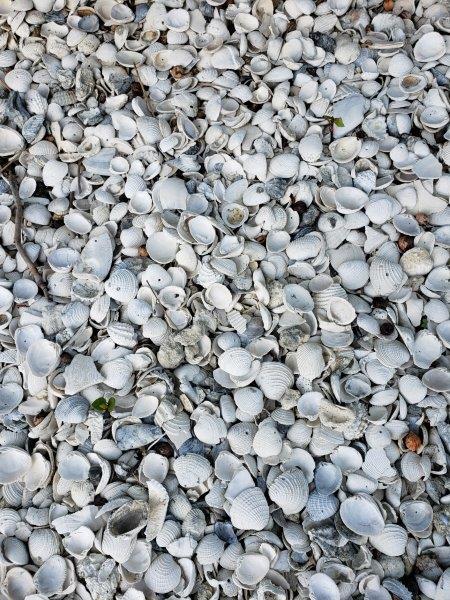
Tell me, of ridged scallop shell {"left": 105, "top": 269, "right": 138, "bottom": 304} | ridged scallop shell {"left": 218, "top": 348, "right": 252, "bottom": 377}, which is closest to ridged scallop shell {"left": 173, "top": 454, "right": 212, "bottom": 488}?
ridged scallop shell {"left": 218, "top": 348, "right": 252, "bottom": 377}

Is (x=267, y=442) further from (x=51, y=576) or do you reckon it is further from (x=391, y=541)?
(x=51, y=576)

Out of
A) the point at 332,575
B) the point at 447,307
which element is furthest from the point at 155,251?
the point at 332,575

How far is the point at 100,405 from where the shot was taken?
1.56 m

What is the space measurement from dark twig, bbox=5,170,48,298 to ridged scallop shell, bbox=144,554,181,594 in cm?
81

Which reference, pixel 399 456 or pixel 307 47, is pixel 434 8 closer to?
pixel 307 47

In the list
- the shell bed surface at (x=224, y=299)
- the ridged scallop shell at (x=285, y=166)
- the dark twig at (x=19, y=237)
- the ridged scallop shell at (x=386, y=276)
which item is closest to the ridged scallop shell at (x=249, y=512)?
the shell bed surface at (x=224, y=299)

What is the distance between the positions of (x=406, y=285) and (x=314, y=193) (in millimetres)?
385

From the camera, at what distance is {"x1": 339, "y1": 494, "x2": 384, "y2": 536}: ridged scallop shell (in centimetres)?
143

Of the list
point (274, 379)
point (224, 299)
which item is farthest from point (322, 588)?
point (224, 299)

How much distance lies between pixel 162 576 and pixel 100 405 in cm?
45

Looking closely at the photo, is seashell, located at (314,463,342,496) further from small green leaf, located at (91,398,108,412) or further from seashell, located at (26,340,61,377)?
seashell, located at (26,340,61,377)

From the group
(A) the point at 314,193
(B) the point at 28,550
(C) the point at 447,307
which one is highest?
(A) the point at 314,193

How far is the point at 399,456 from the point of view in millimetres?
1522

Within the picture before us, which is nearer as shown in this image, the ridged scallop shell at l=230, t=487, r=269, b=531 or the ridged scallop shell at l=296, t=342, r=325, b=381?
the ridged scallop shell at l=230, t=487, r=269, b=531
